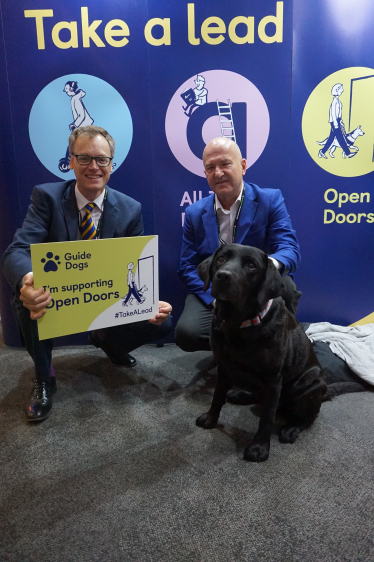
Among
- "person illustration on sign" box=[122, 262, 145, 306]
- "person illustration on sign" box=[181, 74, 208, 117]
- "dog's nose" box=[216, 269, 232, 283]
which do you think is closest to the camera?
"dog's nose" box=[216, 269, 232, 283]

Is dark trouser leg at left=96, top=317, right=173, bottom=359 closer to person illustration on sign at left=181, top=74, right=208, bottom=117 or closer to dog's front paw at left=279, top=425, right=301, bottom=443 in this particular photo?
dog's front paw at left=279, top=425, right=301, bottom=443

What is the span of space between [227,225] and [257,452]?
148cm

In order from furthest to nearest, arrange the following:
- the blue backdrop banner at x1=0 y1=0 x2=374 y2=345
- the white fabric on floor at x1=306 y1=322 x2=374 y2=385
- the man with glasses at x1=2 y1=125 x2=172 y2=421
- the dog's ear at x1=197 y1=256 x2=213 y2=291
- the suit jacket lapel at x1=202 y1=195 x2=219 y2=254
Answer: the blue backdrop banner at x1=0 y1=0 x2=374 y2=345 → the suit jacket lapel at x1=202 y1=195 x2=219 y2=254 → the white fabric on floor at x1=306 y1=322 x2=374 y2=385 → the man with glasses at x1=2 y1=125 x2=172 y2=421 → the dog's ear at x1=197 y1=256 x2=213 y2=291

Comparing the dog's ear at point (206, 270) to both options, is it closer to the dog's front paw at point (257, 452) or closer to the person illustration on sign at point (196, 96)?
the dog's front paw at point (257, 452)

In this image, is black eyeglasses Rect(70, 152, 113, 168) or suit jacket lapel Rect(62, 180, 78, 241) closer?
black eyeglasses Rect(70, 152, 113, 168)

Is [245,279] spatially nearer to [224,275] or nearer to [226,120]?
[224,275]

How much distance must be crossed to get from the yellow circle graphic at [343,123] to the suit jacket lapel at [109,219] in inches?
65.0

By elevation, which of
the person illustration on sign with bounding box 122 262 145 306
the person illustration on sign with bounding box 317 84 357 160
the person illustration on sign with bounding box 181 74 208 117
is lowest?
the person illustration on sign with bounding box 122 262 145 306

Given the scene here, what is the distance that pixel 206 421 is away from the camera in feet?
6.29

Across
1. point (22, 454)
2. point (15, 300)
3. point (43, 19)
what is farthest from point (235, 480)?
point (43, 19)

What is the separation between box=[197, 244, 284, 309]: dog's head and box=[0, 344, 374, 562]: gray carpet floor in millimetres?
778

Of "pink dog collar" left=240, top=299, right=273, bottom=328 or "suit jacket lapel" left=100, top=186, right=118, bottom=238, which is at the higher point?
"suit jacket lapel" left=100, top=186, right=118, bottom=238

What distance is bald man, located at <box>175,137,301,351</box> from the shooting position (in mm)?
2322

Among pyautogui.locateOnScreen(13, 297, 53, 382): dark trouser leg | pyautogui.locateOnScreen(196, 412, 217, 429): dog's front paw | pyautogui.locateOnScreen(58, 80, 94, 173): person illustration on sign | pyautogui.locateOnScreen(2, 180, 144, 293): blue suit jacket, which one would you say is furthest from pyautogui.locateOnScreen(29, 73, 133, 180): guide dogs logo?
pyautogui.locateOnScreen(196, 412, 217, 429): dog's front paw
